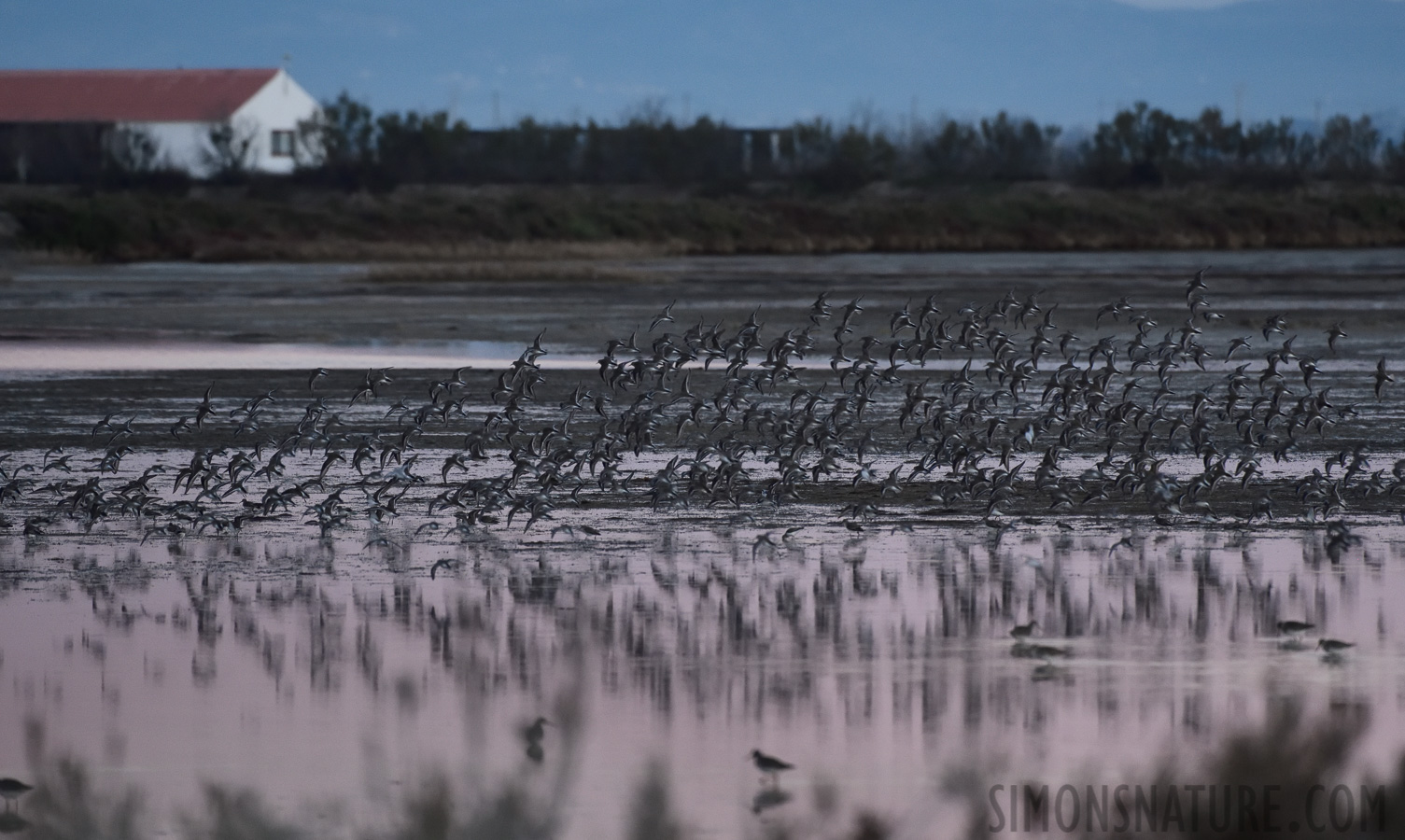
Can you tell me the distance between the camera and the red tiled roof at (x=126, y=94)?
9212 cm

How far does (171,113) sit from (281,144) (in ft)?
21.6

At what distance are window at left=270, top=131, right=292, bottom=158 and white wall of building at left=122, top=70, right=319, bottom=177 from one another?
17 centimetres

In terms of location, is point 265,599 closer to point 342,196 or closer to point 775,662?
point 775,662

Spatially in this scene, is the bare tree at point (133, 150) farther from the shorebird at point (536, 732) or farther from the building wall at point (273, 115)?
the shorebird at point (536, 732)

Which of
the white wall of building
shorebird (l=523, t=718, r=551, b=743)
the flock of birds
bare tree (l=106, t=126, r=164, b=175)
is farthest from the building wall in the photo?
shorebird (l=523, t=718, r=551, b=743)

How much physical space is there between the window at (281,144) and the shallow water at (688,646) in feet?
275

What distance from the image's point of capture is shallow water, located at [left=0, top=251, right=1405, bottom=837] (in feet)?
23.0

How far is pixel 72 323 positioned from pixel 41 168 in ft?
191

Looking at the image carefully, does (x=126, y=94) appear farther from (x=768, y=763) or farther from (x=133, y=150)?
(x=768, y=763)

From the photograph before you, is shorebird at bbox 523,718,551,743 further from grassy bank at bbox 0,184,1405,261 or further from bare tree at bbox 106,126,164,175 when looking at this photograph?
bare tree at bbox 106,126,164,175

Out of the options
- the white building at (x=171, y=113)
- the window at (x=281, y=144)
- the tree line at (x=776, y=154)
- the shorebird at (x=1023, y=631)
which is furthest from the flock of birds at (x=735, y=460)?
the window at (x=281, y=144)

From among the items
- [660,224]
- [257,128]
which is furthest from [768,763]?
[257,128]

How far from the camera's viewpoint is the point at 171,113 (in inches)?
3649

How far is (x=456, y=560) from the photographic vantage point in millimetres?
10984
